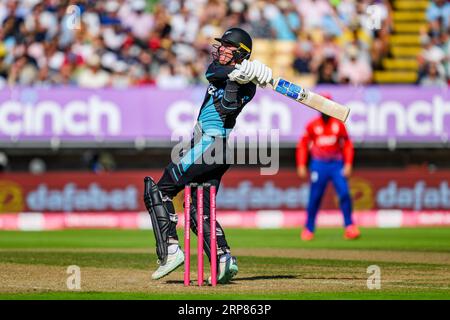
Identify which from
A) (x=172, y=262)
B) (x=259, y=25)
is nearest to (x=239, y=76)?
(x=172, y=262)

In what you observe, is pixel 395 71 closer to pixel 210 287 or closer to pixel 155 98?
pixel 155 98

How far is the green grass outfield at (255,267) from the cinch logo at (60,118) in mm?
2938

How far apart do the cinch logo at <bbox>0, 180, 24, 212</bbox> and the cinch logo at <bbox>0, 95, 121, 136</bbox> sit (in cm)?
101

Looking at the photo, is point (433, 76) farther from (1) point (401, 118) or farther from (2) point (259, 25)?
(2) point (259, 25)

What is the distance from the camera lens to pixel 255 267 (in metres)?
11.5

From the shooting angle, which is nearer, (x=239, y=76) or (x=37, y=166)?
(x=239, y=76)

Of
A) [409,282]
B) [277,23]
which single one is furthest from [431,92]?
[409,282]

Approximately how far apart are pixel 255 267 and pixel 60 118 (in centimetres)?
1010

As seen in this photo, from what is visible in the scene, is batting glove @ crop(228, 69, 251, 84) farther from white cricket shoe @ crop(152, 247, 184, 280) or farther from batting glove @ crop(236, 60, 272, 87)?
white cricket shoe @ crop(152, 247, 184, 280)

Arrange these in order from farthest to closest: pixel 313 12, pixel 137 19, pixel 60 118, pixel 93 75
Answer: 1. pixel 313 12
2. pixel 137 19
3. pixel 93 75
4. pixel 60 118

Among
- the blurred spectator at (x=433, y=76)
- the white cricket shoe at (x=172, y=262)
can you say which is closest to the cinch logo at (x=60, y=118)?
the blurred spectator at (x=433, y=76)

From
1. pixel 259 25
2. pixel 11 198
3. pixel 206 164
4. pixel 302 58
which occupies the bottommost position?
pixel 11 198

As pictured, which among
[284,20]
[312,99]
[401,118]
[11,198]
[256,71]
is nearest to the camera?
[256,71]
